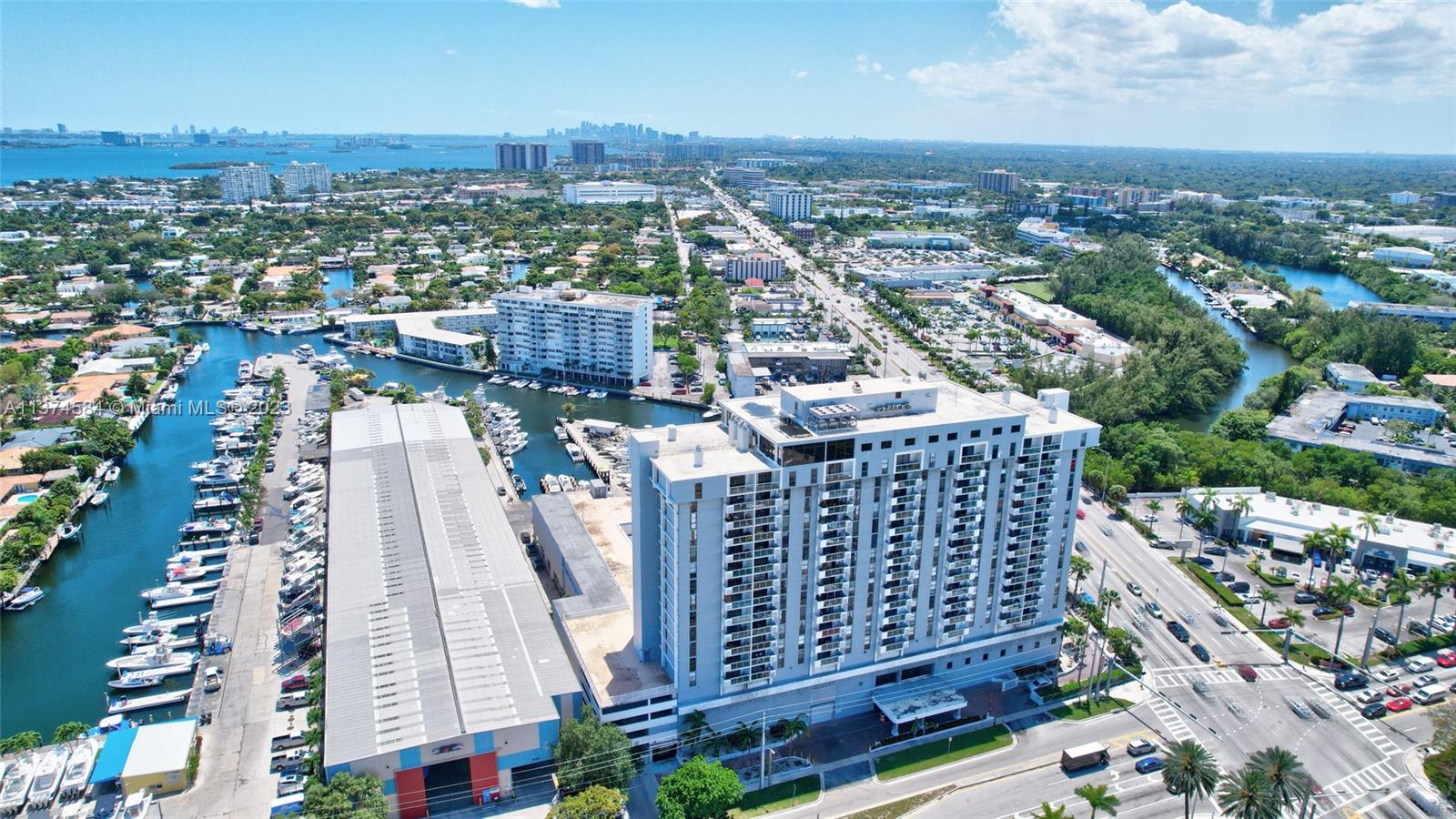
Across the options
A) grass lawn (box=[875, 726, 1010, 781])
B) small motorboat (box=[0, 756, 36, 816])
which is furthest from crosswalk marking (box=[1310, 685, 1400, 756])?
small motorboat (box=[0, 756, 36, 816])

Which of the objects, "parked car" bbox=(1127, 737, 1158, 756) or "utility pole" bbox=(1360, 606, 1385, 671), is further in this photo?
"utility pole" bbox=(1360, 606, 1385, 671)

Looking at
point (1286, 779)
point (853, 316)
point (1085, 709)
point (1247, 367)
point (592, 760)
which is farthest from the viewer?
point (853, 316)

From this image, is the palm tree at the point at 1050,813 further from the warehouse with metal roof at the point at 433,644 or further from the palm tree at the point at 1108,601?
the warehouse with metal roof at the point at 433,644

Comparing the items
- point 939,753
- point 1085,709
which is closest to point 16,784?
point 939,753

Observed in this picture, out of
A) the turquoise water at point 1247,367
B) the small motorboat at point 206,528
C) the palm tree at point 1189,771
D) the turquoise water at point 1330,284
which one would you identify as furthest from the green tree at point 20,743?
the turquoise water at point 1330,284

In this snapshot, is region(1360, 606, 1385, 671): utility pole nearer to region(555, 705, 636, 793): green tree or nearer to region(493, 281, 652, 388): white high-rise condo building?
region(555, 705, 636, 793): green tree

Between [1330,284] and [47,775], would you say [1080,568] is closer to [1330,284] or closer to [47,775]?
[47,775]

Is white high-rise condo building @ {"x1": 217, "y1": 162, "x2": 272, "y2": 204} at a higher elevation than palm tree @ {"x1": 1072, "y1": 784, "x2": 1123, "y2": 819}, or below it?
higher

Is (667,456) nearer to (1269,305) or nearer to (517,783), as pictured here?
(517,783)
